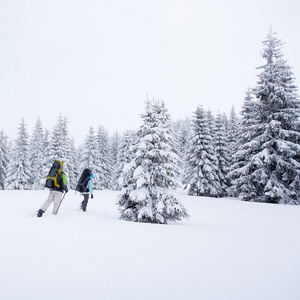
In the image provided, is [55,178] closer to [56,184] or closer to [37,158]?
[56,184]

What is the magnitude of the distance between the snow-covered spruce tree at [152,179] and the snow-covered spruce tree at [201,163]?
17.0m

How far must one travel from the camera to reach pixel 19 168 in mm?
35188

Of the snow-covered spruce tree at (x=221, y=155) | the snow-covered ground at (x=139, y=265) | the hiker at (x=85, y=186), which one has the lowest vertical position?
the snow-covered ground at (x=139, y=265)

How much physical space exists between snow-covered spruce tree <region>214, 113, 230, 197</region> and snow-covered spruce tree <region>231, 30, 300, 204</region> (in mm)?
7911

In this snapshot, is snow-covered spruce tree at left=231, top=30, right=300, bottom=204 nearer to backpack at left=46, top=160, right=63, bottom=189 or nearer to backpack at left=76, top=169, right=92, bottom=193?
backpack at left=76, top=169, right=92, bottom=193

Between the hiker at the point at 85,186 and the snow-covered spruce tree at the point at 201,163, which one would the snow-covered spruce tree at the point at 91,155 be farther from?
the hiker at the point at 85,186

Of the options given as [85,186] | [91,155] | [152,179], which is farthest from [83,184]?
[91,155]

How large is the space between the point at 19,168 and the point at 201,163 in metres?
27.9

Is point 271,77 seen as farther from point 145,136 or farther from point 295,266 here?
point 295,266

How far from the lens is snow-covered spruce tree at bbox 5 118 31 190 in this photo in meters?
34.7

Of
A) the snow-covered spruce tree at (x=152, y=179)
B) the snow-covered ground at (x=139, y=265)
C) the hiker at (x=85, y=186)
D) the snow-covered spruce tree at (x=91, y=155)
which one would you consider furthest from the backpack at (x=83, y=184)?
the snow-covered spruce tree at (x=91, y=155)

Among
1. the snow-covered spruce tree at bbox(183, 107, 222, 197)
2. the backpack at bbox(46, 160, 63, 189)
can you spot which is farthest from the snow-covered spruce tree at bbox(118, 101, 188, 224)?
the snow-covered spruce tree at bbox(183, 107, 222, 197)

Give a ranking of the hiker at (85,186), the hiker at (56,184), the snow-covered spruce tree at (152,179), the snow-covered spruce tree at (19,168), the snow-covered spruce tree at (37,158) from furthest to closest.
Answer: the snow-covered spruce tree at (37,158)
the snow-covered spruce tree at (19,168)
the hiker at (85,186)
the snow-covered spruce tree at (152,179)
the hiker at (56,184)

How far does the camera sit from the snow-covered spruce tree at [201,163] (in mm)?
25625
